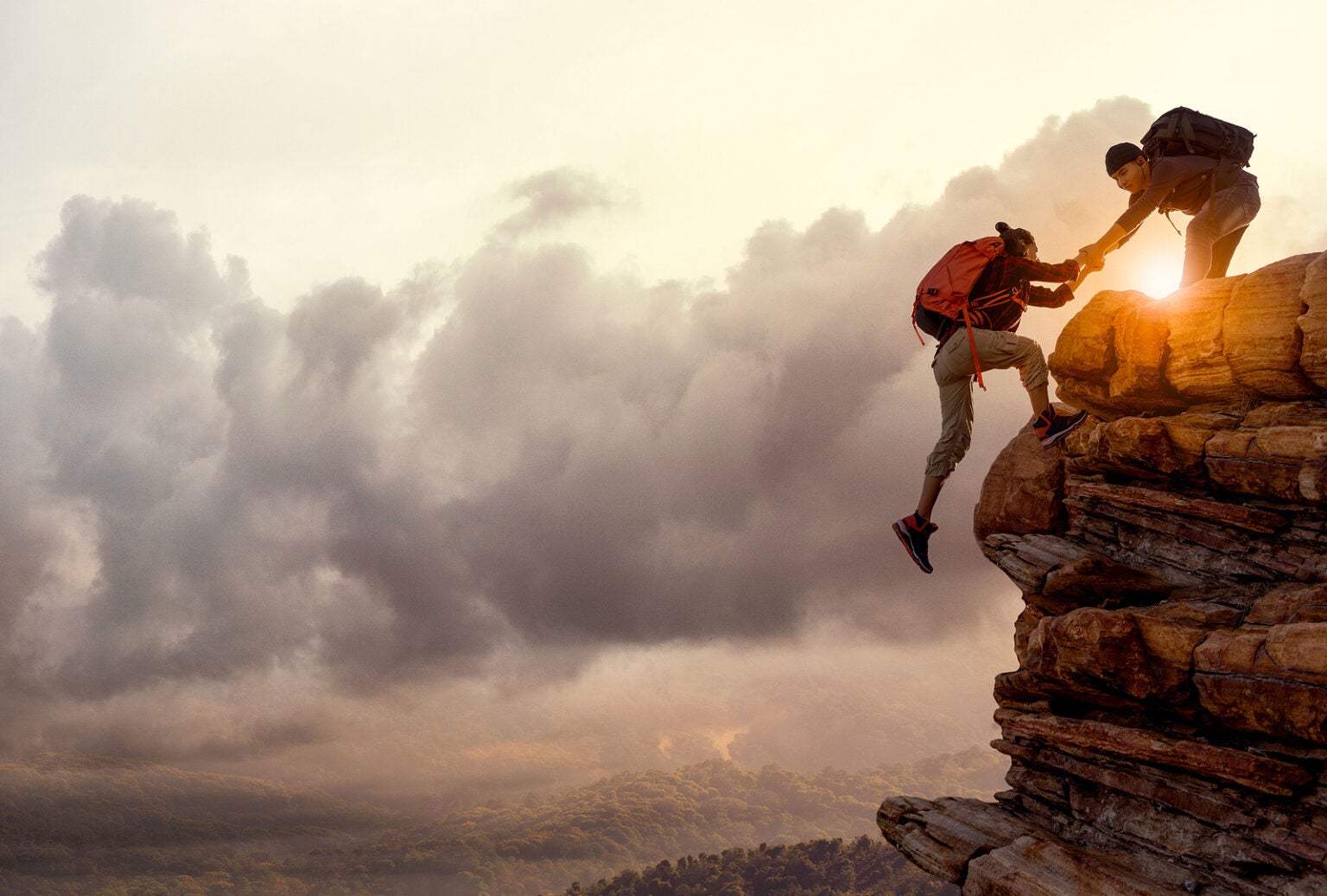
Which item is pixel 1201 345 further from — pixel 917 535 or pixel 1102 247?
pixel 917 535

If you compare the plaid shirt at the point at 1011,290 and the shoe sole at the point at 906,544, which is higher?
the plaid shirt at the point at 1011,290

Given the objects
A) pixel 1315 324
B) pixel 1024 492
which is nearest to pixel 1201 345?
pixel 1315 324

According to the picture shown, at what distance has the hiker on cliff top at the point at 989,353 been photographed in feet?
71.7

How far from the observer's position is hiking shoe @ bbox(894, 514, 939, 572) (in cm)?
2377

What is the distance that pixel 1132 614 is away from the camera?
2006cm

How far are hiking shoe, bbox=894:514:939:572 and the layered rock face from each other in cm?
338

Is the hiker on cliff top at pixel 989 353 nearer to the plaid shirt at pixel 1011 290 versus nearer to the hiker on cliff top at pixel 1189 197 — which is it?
the plaid shirt at pixel 1011 290

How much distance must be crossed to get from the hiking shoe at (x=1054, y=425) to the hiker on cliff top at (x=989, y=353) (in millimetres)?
23

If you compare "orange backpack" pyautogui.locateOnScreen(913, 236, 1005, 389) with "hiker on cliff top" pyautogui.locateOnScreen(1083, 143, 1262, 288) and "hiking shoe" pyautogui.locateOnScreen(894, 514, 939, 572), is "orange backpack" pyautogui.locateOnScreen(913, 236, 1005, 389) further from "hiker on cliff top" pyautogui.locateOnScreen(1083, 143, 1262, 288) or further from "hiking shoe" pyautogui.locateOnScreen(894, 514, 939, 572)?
"hiking shoe" pyautogui.locateOnScreen(894, 514, 939, 572)

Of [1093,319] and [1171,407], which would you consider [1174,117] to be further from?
[1171,407]

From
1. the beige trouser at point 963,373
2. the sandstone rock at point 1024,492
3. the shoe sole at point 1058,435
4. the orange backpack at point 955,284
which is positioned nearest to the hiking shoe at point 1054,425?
the shoe sole at point 1058,435

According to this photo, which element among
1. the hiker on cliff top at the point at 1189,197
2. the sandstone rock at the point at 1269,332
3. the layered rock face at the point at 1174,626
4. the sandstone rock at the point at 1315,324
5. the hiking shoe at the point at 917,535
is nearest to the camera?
the layered rock face at the point at 1174,626

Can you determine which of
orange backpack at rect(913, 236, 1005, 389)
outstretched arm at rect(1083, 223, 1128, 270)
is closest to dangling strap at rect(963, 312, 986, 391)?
orange backpack at rect(913, 236, 1005, 389)

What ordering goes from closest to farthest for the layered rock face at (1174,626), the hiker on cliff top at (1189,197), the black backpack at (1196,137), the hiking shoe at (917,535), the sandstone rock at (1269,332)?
the layered rock face at (1174,626) → the sandstone rock at (1269,332) → the hiker on cliff top at (1189,197) → the black backpack at (1196,137) → the hiking shoe at (917,535)
